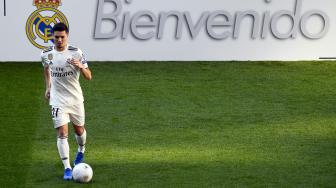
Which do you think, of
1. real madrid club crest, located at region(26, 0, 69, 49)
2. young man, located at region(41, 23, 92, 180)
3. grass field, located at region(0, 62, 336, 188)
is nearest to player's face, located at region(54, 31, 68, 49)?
young man, located at region(41, 23, 92, 180)

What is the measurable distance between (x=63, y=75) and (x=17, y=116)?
334cm

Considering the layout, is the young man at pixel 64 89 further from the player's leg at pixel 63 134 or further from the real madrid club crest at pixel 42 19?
the real madrid club crest at pixel 42 19

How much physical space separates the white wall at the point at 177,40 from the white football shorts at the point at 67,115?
678 cm

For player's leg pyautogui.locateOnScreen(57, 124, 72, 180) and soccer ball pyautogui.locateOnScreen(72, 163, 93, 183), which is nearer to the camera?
soccer ball pyautogui.locateOnScreen(72, 163, 93, 183)

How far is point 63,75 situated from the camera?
10.7m

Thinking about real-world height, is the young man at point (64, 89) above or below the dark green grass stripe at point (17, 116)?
above

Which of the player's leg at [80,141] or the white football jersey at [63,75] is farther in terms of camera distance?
the player's leg at [80,141]

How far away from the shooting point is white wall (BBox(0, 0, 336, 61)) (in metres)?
17.4

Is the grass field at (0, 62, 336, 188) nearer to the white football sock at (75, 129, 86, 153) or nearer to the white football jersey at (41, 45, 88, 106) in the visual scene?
the white football sock at (75, 129, 86, 153)

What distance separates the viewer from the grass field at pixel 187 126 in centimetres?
1097

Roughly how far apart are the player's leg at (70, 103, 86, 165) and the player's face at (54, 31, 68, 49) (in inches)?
27.2

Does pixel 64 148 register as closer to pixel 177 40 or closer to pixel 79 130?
pixel 79 130

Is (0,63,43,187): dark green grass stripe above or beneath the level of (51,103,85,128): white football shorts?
beneath

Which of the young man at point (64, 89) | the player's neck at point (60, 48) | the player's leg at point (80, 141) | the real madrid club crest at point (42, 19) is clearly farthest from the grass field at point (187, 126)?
the player's neck at point (60, 48)
